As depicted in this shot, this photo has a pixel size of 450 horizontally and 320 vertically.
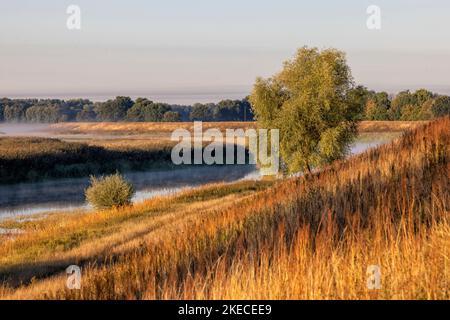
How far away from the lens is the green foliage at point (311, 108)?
164ft

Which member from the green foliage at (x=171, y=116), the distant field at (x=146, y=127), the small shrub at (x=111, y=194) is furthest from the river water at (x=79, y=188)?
the green foliage at (x=171, y=116)

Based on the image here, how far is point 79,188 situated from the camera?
2381 inches

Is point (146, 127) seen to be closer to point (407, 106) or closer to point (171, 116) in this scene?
point (171, 116)

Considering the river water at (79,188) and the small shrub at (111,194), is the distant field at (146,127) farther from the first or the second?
the small shrub at (111,194)

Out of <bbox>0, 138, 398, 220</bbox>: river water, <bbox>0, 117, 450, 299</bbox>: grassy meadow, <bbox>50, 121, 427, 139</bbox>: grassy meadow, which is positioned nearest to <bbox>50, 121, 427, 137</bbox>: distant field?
<bbox>50, 121, 427, 139</bbox>: grassy meadow

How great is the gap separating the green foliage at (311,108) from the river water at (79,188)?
3.34 m

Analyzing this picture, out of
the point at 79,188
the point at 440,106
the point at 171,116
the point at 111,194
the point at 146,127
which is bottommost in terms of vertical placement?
the point at 79,188

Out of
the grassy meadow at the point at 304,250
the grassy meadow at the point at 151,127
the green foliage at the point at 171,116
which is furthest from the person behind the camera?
the green foliage at the point at 171,116

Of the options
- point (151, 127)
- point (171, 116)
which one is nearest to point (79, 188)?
point (151, 127)

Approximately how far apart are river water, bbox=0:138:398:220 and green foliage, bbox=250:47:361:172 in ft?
11.0

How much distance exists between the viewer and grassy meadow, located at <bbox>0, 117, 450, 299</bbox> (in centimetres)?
868

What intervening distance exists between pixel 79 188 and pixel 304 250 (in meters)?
53.4
